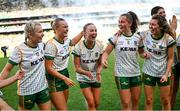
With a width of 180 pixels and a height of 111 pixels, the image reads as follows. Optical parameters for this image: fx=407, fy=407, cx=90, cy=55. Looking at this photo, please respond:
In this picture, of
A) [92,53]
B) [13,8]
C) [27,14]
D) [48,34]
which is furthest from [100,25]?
[92,53]

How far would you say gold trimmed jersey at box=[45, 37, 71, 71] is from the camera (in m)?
6.29

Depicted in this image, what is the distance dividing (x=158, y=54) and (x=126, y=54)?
0.53 metres

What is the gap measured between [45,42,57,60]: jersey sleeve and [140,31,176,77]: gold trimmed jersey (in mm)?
1531

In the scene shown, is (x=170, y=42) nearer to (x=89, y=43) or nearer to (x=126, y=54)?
(x=126, y=54)

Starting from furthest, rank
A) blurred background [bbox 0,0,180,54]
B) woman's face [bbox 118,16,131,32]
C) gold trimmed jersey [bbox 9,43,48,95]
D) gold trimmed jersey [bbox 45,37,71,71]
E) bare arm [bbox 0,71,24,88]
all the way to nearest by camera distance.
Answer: blurred background [bbox 0,0,180,54] < woman's face [bbox 118,16,131,32] < gold trimmed jersey [bbox 45,37,71,71] < gold trimmed jersey [bbox 9,43,48,95] < bare arm [bbox 0,71,24,88]

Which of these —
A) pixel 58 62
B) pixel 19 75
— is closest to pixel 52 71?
pixel 58 62

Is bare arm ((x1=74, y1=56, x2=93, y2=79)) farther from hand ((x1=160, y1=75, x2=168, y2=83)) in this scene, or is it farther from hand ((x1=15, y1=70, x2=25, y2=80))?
hand ((x1=15, y1=70, x2=25, y2=80))

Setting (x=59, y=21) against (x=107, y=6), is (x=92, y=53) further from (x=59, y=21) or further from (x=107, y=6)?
(x=107, y=6)

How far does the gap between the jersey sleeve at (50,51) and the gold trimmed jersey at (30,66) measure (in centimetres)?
29

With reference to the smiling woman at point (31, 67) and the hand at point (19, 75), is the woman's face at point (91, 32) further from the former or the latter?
the hand at point (19, 75)

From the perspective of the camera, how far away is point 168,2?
17234 mm

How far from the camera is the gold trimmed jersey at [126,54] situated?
21.5 feet

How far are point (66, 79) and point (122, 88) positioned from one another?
3.15ft

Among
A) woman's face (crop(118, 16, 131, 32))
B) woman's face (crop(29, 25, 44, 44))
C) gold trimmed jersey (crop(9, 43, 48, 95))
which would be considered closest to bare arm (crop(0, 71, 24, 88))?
gold trimmed jersey (crop(9, 43, 48, 95))
